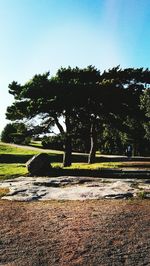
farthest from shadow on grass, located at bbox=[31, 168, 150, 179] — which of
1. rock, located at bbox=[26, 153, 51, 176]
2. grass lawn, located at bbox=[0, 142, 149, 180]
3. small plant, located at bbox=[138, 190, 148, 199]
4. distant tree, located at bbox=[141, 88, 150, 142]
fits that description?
distant tree, located at bbox=[141, 88, 150, 142]

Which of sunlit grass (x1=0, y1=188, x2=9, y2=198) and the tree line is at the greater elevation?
the tree line

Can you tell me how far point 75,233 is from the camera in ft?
32.7

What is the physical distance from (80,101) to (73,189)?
58.2 ft

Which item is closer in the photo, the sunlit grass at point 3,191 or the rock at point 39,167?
the sunlit grass at point 3,191

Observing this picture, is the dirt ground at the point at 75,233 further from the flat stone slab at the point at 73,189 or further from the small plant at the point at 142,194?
the flat stone slab at the point at 73,189

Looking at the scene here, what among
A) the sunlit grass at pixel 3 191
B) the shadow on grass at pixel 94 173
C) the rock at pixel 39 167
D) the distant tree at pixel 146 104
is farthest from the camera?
the distant tree at pixel 146 104

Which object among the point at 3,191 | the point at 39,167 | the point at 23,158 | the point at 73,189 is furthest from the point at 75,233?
the point at 23,158

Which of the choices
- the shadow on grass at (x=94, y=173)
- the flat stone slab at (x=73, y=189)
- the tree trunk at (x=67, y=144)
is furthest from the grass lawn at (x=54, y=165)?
the flat stone slab at (x=73, y=189)

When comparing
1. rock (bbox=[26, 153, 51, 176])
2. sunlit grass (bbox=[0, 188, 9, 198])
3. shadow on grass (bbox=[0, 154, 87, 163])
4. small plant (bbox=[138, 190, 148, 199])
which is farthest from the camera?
shadow on grass (bbox=[0, 154, 87, 163])

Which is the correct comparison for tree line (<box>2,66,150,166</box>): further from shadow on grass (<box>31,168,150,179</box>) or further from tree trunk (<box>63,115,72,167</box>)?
shadow on grass (<box>31,168,150,179</box>)

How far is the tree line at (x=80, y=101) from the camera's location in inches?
1340

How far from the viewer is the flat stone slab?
1556 cm

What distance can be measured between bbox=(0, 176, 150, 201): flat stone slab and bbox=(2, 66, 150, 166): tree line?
14.2 metres

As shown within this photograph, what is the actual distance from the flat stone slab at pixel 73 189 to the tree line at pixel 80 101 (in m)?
14.2
